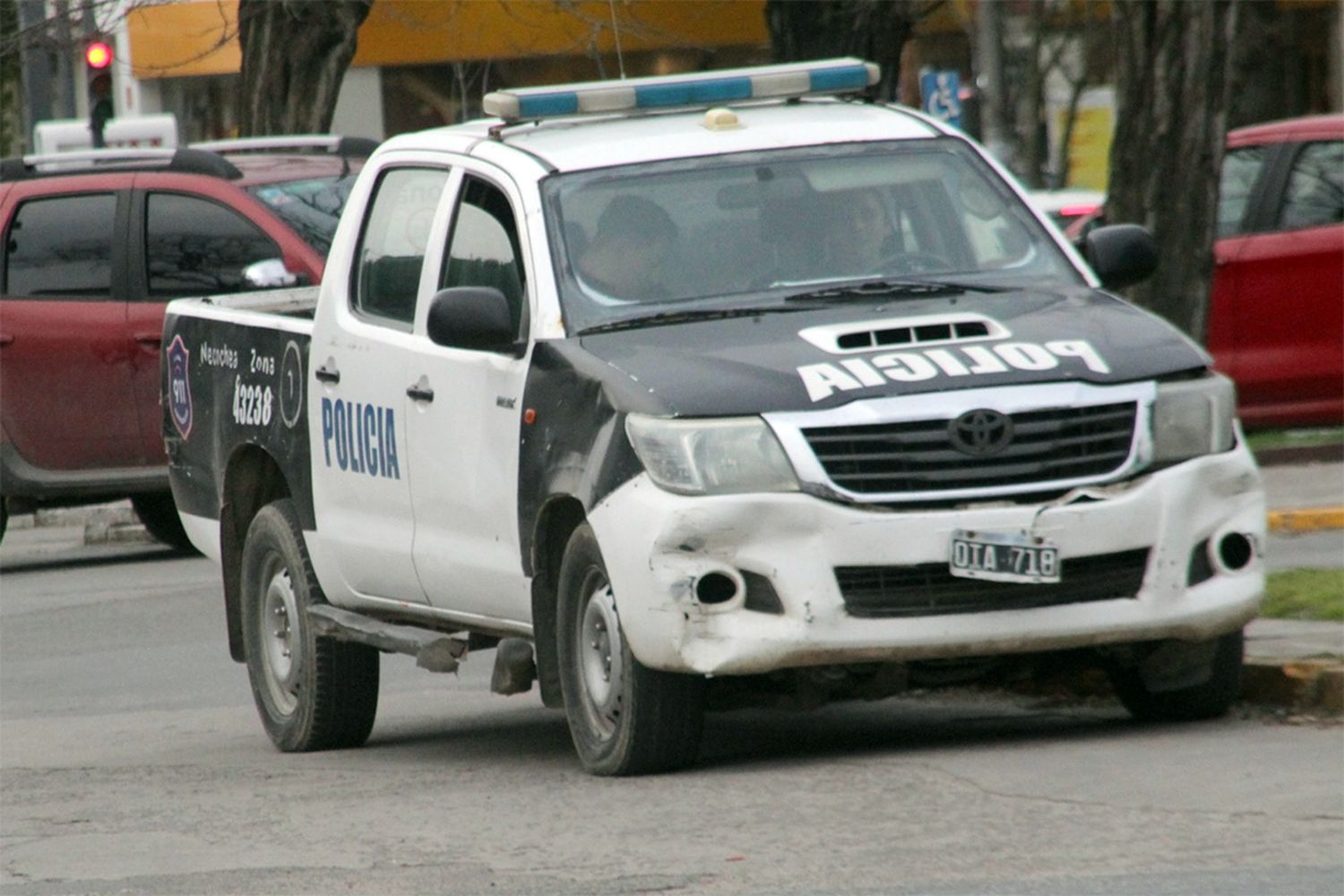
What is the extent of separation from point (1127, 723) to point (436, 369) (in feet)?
7.34

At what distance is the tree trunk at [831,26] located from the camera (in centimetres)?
1867

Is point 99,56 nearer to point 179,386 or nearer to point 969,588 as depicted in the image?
point 179,386

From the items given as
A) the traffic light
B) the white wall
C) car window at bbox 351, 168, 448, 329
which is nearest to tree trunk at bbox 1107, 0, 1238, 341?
car window at bbox 351, 168, 448, 329

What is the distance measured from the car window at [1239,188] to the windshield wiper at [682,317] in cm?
854

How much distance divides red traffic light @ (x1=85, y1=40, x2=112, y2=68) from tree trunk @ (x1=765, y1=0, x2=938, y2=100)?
5.80 metres

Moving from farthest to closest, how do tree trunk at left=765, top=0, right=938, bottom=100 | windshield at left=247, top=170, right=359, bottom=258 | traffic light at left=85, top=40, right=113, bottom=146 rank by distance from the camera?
traffic light at left=85, top=40, right=113, bottom=146, tree trunk at left=765, top=0, right=938, bottom=100, windshield at left=247, top=170, right=359, bottom=258

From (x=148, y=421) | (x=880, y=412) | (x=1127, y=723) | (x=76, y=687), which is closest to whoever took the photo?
(x=880, y=412)

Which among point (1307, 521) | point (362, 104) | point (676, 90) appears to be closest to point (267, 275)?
point (676, 90)

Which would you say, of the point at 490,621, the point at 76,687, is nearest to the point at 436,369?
the point at 490,621

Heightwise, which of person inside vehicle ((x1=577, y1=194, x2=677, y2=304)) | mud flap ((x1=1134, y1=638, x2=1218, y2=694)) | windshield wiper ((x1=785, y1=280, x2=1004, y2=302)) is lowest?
mud flap ((x1=1134, y1=638, x2=1218, y2=694))

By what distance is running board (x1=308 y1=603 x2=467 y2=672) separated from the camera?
8.55 m

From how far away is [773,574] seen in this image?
7.31 metres

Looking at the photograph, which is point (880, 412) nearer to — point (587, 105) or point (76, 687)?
point (587, 105)

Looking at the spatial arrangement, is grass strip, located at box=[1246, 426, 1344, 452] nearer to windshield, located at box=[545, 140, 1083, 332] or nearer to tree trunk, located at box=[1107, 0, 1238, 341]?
tree trunk, located at box=[1107, 0, 1238, 341]
